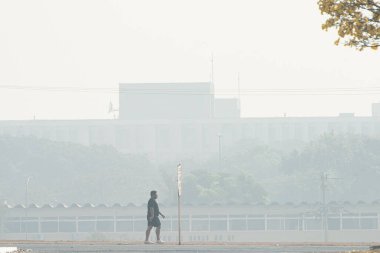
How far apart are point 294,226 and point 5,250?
3997 inches

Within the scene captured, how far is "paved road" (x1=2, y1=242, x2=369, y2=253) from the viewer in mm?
39406

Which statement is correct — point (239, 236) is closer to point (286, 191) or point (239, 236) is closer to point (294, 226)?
point (294, 226)

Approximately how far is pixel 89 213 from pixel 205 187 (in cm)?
3390

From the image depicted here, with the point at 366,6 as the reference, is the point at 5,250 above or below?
below

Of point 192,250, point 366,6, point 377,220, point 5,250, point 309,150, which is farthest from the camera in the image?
point 309,150

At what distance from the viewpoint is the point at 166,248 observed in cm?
3975

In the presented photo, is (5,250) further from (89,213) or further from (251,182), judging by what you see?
(251,182)

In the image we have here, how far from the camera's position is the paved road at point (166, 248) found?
129 feet

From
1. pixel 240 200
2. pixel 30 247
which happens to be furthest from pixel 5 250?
pixel 240 200

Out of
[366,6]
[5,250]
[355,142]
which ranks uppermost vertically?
[355,142]

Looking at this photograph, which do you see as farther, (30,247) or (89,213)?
(89,213)

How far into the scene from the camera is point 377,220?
5320 inches

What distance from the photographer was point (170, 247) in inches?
1578

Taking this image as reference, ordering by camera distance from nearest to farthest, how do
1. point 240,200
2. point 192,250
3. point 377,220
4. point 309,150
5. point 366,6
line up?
point 366,6 < point 192,250 < point 377,220 < point 240,200 < point 309,150
